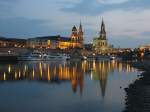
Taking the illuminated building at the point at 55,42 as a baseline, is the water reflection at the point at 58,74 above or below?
below

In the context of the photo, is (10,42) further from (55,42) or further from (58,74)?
(58,74)

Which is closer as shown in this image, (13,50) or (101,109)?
(101,109)

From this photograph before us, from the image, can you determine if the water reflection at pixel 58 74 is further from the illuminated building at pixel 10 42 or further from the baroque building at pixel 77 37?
the baroque building at pixel 77 37

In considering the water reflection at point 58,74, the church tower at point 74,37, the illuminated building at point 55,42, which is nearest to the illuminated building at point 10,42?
the illuminated building at point 55,42

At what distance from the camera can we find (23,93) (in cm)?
2622

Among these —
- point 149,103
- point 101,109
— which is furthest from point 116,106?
point 149,103

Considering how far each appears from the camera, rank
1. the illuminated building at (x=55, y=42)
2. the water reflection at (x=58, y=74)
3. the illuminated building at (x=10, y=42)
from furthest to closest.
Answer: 1. the illuminated building at (x=55, y=42)
2. the illuminated building at (x=10, y=42)
3. the water reflection at (x=58, y=74)

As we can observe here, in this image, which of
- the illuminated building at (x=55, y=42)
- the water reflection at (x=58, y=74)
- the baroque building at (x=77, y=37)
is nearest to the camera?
the water reflection at (x=58, y=74)

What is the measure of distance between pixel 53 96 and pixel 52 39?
15660 centimetres

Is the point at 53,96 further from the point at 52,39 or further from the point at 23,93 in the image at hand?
the point at 52,39

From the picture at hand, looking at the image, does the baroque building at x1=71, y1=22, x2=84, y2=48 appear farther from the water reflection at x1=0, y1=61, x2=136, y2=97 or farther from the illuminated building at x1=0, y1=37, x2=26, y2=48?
the water reflection at x1=0, y1=61, x2=136, y2=97

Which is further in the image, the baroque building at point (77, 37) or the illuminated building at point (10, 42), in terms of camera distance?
the baroque building at point (77, 37)

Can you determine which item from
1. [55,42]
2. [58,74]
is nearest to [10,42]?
[55,42]

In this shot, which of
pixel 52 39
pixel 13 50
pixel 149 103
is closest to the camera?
pixel 149 103
